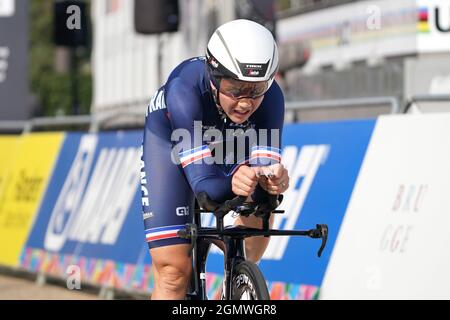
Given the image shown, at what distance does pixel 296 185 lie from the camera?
9.20 m

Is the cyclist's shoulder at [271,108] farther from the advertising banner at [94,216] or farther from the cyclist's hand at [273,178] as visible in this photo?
the advertising banner at [94,216]

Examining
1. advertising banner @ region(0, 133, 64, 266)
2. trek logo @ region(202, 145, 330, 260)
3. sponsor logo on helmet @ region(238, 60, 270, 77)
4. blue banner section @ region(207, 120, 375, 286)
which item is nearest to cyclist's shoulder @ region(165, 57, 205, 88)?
sponsor logo on helmet @ region(238, 60, 270, 77)

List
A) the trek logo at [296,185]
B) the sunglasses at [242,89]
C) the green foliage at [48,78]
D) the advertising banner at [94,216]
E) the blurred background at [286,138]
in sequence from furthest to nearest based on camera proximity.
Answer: the green foliage at [48,78], the advertising banner at [94,216], the trek logo at [296,185], the blurred background at [286,138], the sunglasses at [242,89]

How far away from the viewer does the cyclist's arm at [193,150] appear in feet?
19.2

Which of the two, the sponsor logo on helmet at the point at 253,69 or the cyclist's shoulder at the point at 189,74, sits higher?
the sponsor logo on helmet at the point at 253,69

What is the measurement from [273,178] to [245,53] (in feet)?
1.96

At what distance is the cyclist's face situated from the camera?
5.95 metres

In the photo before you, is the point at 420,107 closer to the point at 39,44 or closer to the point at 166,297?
the point at 166,297

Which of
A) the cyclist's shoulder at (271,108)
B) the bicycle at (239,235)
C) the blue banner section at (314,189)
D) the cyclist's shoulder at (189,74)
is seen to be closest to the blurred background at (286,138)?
the blue banner section at (314,189)

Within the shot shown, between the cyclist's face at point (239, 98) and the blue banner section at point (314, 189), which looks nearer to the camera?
the cyclist's face at point (239, 98)

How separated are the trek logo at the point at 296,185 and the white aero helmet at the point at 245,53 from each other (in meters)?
3.10

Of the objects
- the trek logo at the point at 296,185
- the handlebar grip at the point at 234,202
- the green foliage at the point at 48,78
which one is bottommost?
the green foliage at the point at 48,78

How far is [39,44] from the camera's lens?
3664 inches
